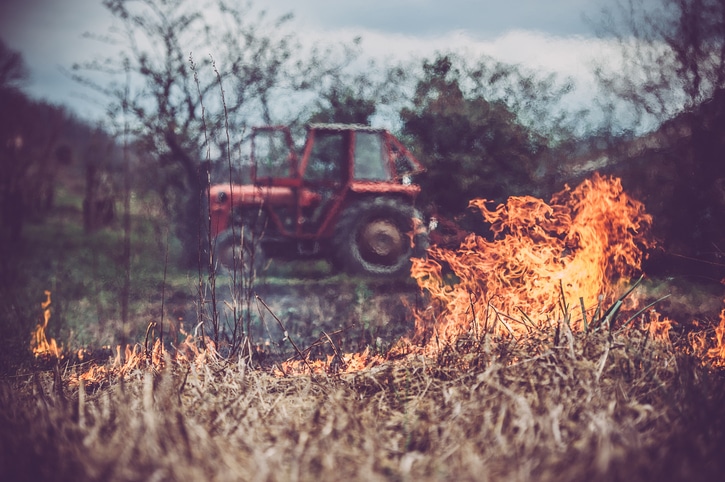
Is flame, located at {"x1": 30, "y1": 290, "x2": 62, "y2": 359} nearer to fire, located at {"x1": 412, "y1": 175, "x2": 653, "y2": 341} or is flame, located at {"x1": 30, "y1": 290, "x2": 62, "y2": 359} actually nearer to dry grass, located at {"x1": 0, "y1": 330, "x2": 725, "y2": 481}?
dry grass, located at {"x1": 0, "y1": 330, "x2": 725, "y2": 481}

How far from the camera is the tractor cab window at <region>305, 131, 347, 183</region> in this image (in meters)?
8.84

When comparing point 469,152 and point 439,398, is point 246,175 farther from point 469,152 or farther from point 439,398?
point 439,398

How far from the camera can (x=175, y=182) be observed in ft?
37.9

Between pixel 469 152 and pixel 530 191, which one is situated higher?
pixel 469 152

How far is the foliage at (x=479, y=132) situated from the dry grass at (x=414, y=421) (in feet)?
14.3

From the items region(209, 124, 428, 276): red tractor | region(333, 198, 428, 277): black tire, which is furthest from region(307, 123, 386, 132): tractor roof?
region(333, 198, 428, 277): black tire

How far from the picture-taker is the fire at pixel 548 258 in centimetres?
479

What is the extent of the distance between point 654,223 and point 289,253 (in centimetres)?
536

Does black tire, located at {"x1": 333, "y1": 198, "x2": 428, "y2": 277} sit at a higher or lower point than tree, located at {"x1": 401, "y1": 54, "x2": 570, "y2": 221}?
lower

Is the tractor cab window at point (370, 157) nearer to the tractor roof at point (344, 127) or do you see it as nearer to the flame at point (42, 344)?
the tractor roof at point (344, 127)

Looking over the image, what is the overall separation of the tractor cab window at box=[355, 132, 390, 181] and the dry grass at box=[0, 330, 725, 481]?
5518 mm

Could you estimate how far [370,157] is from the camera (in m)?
8.77

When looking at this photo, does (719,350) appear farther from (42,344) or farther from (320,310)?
(42,344)

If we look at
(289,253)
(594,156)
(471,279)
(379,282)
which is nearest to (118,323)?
(289,253)
